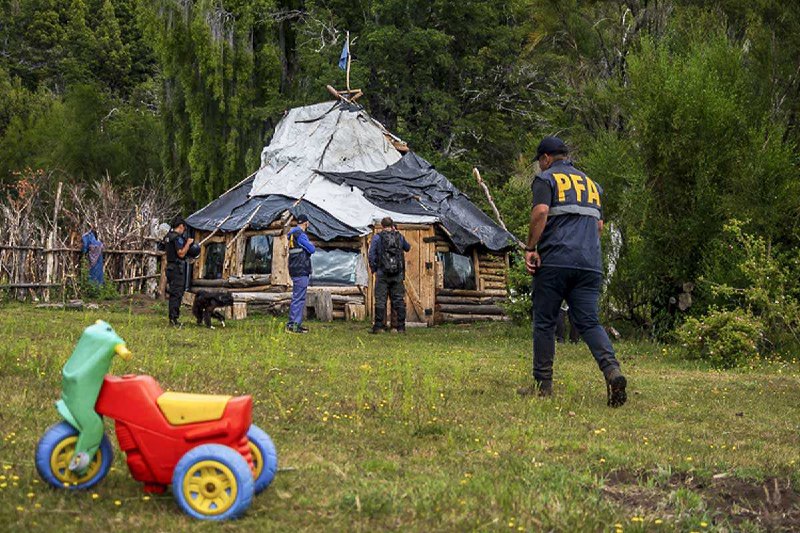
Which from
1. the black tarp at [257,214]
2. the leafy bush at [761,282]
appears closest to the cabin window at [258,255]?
the black tarp at [257,214]

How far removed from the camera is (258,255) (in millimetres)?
23172

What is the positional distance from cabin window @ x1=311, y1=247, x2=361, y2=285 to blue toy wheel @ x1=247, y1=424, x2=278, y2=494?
57.6 feet

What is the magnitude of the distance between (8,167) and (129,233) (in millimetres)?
13262

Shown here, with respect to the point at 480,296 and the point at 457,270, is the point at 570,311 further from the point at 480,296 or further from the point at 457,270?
the point at 480,296

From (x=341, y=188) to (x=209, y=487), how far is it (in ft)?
63.5

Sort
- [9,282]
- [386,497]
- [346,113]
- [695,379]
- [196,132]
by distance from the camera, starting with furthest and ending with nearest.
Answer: [196,132], [346,113], [9,282], [695,379], [386,497]

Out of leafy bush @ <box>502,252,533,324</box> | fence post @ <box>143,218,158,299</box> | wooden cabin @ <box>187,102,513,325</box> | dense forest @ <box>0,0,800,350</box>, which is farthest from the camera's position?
fence post @ <box>143,218,158,299</box>

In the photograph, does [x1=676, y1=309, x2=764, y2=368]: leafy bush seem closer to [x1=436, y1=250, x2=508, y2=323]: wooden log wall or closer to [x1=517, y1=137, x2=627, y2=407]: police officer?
[x1=517, y1=137, x2=627, y2=407]: police officer

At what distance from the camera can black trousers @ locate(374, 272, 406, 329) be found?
57.5 ft

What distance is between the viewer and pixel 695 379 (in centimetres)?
1075

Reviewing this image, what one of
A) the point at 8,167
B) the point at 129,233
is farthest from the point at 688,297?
the point at 8,167

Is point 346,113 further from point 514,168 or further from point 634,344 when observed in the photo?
point 634,344

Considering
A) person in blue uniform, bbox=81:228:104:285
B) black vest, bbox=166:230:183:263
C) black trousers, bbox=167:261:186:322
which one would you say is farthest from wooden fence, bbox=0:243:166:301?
black vest, bbox=166:230:183:263

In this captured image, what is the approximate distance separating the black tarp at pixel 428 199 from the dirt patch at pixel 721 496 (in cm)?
1725
